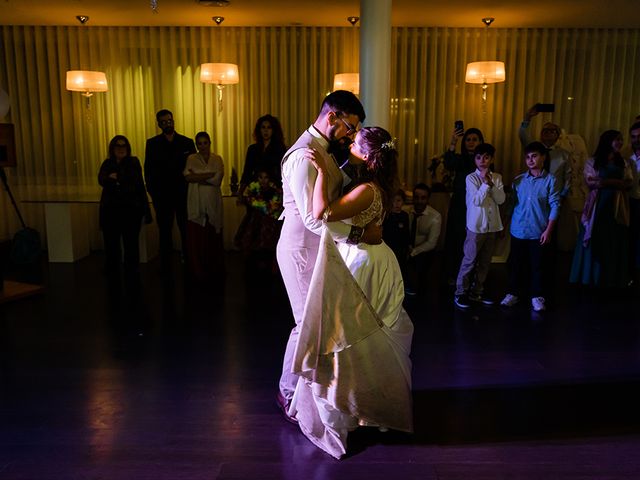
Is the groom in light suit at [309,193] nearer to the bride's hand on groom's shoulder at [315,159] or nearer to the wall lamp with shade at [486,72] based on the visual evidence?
the bride's hand on groom's shoulder at [315,159]

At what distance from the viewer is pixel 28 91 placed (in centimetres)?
729

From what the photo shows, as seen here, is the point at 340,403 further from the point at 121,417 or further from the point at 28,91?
the point at 28,91

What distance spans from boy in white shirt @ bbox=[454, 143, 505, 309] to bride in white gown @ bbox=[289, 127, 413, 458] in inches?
84.0

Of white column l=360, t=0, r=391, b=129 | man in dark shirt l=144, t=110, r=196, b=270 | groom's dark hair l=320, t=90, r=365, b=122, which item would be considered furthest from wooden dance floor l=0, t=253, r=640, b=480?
white column l=360, t=0, r=391, b=129

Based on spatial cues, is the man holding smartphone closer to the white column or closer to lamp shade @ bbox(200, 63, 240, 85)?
the white column

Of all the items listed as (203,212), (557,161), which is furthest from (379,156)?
(203,212)

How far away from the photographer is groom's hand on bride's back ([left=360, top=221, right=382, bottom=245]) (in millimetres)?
2729

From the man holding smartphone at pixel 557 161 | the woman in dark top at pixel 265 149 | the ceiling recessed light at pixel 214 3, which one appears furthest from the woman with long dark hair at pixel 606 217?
the ceiling recessed light at pixel 214 3

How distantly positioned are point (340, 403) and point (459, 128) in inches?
133

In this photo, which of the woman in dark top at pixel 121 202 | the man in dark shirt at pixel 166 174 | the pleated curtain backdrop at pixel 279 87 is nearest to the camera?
the woman in dark top at pixel 121 202

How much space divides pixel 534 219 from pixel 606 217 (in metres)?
1.12

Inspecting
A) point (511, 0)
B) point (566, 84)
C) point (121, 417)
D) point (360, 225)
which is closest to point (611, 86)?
point (566, 84)

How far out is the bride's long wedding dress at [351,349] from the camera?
104 inches

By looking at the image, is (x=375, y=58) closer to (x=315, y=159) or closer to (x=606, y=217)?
(x=606, y=217)
